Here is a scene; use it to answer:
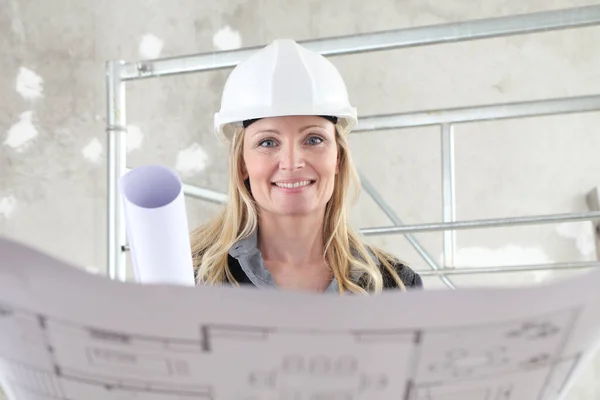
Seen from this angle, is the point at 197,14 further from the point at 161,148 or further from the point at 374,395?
the point at 374,395

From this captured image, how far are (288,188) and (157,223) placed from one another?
76cm

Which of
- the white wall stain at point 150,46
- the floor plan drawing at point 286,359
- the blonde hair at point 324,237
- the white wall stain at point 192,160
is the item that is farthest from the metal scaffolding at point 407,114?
the white wall stain at point 150,46

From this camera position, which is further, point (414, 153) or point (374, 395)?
point (414, 153)

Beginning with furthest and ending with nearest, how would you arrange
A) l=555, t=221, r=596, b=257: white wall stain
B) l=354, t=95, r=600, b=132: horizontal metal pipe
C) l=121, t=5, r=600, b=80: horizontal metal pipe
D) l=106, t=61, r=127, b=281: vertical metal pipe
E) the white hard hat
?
l=555, t=221, r=596, b=257: white wall stain → l=354, t=95, r=600, b=132: horizontal metal pipe → l=106, t=61, r=127, b=281: vertical metal pipe → l=121, t=5, r=600, b=80: horizontal metal pipe → the white hard hat

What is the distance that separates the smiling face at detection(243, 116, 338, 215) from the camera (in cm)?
106

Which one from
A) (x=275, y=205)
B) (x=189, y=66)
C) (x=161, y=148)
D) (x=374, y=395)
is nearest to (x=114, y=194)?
(x=189, y=66)

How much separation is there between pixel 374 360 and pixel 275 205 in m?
0.89

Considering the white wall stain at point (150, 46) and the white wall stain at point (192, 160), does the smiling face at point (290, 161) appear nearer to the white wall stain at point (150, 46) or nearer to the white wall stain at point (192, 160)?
the white wall stain at point (192, 160)

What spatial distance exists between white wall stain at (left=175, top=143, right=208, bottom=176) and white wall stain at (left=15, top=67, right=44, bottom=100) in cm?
70

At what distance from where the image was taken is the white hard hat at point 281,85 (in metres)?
0.92

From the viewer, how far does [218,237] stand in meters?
1.25

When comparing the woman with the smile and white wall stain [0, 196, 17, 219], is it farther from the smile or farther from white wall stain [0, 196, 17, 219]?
white wall stain [0, 196, 17, 219]

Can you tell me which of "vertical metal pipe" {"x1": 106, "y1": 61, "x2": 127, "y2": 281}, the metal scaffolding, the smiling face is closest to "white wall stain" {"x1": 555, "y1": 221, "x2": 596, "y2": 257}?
the metal scaffolding

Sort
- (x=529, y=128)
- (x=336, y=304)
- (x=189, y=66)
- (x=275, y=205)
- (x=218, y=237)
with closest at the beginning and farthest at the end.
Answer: (x=336, y=304)
(x=275, y=205)
(x=218, y=237)
(x=189, y=66)
(x=529, y=128)
